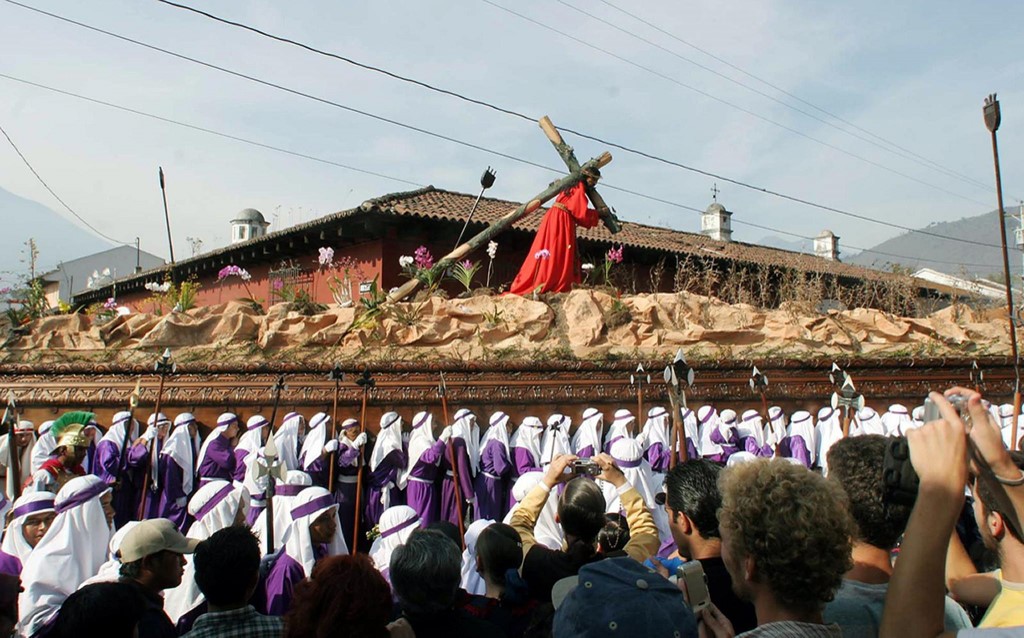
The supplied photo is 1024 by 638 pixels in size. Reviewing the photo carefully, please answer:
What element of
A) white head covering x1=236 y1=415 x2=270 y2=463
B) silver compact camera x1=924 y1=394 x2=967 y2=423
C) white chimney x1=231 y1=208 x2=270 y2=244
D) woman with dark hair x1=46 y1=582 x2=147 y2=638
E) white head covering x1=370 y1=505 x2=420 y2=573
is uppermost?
white chimney x1=231 y1=208 x2=270 y2=244

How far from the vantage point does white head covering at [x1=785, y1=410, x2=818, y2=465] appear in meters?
10.1

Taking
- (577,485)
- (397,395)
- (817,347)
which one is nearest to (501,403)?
(397,395)

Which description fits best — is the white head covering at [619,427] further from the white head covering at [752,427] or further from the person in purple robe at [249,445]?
the person in purple robe at [249,445]

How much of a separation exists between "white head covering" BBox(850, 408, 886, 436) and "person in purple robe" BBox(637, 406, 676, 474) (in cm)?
246

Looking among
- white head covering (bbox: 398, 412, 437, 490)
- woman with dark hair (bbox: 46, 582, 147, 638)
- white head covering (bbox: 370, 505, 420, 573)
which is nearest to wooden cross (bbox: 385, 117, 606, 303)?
white head covering (bbox: 398, 412, 437, 490)

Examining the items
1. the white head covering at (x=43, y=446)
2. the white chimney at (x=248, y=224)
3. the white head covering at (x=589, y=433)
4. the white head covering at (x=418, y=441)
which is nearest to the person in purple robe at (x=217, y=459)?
the white head covering at (x=43, y=446)

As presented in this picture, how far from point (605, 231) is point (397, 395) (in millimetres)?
10666

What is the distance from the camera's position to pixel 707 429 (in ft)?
32.1

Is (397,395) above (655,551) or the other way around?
above

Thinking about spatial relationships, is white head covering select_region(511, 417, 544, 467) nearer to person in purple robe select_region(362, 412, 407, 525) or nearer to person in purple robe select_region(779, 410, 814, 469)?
person in purple robe select_region(362, 412, 407, 525)

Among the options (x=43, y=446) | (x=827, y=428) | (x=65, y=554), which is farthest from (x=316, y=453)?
(x=827, y=428)

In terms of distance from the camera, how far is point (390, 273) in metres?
15.9

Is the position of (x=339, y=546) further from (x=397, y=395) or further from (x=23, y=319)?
(x=23, y=319)

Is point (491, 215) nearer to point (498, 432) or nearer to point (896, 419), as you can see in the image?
point (498, 432)
